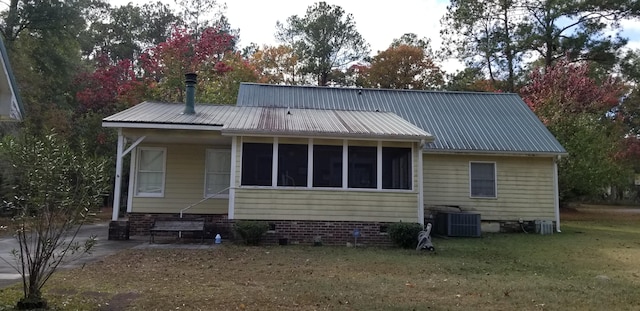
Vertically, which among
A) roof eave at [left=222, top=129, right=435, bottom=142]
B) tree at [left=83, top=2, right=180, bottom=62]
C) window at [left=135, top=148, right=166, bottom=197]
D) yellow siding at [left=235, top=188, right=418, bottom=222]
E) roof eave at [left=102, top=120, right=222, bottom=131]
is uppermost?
tree at [left=83, top=2, right=180, bottom=62]

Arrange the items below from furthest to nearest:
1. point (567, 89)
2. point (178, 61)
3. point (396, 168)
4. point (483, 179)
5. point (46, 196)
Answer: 1. point (567, 89)
2. point (178, 61)
3. point (483, 179)
4. point (396, 168)
5. point (46, 196)

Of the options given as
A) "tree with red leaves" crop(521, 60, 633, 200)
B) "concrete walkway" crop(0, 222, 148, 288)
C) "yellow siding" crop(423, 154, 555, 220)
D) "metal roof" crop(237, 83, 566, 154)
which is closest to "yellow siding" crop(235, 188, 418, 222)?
"concrete walkway" crop(0, 222, 148, 288)

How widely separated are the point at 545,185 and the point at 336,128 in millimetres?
8059

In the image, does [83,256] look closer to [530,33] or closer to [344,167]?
[344,167]

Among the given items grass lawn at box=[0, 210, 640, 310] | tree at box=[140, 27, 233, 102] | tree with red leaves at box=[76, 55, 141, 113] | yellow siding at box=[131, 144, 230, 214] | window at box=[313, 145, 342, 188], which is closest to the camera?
grass lawn at box=[0, 210, 640, 310]

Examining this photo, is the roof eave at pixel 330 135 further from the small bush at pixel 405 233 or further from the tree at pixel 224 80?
the tree at pixel 224 80

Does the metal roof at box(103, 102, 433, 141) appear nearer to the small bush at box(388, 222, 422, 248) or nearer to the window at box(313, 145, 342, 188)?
the window at box(313, 145, 342, 188)

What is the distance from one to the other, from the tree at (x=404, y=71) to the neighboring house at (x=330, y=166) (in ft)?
56.6

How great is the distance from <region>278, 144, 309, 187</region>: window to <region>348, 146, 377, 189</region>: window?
4.01 feet

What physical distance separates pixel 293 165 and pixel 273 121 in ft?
4.88

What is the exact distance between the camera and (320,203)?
12.6 metres

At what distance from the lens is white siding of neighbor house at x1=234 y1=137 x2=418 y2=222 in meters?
12.4

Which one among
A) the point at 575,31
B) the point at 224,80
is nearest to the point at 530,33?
the point at 575,31

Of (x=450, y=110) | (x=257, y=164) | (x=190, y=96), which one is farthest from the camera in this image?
(x=450, y=110)
